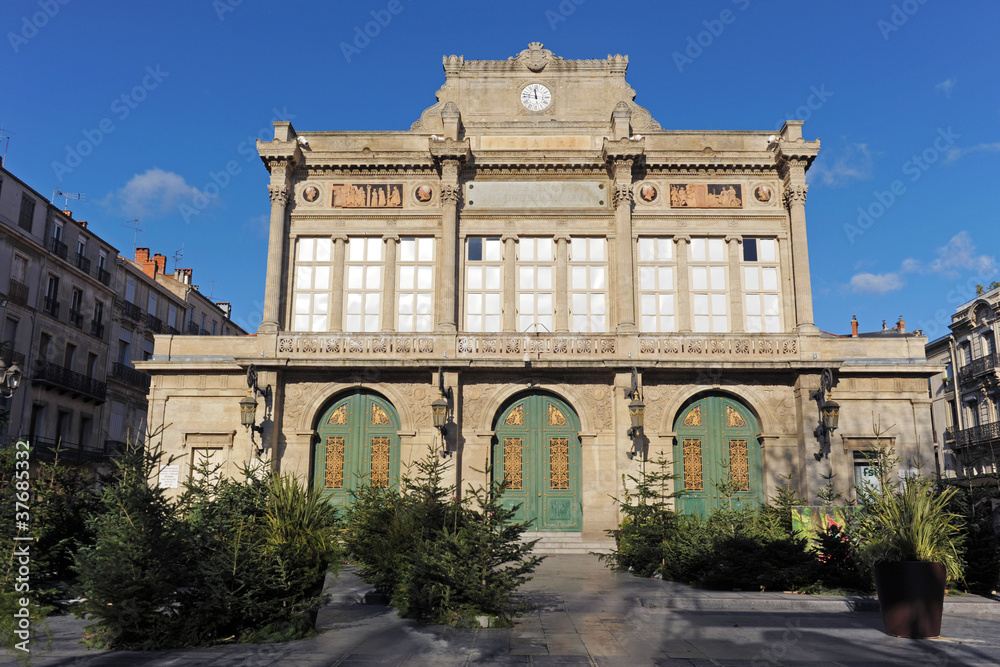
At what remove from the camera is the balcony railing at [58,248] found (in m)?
33.0

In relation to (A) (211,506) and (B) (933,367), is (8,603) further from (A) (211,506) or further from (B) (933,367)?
(B) (933,367)

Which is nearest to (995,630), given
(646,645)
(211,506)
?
(646,645)

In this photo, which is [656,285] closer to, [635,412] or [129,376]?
[635,412]

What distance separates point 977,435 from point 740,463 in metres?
24.4

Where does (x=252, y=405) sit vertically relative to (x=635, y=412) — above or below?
above

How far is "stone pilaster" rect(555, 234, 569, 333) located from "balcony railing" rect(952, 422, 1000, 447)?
2681 cm

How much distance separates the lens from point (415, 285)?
24.6 m

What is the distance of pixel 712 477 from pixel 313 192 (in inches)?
618

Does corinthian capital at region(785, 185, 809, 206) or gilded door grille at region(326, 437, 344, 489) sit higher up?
corinthian capital at region(785, 185, 809, 206)

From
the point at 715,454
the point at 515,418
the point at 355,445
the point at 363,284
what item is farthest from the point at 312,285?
the point at 715,454

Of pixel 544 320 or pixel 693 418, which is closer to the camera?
pixel 693 418

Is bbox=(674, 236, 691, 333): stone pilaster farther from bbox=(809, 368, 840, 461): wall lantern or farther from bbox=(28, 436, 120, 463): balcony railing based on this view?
bbox=(28, 436, 120, 463): balcony railing

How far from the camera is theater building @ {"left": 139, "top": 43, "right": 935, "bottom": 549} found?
22.7 metres

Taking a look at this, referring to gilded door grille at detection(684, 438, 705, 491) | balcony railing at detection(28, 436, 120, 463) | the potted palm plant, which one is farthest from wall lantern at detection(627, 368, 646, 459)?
balcony railing at detection(28, 436, 120, 463)
